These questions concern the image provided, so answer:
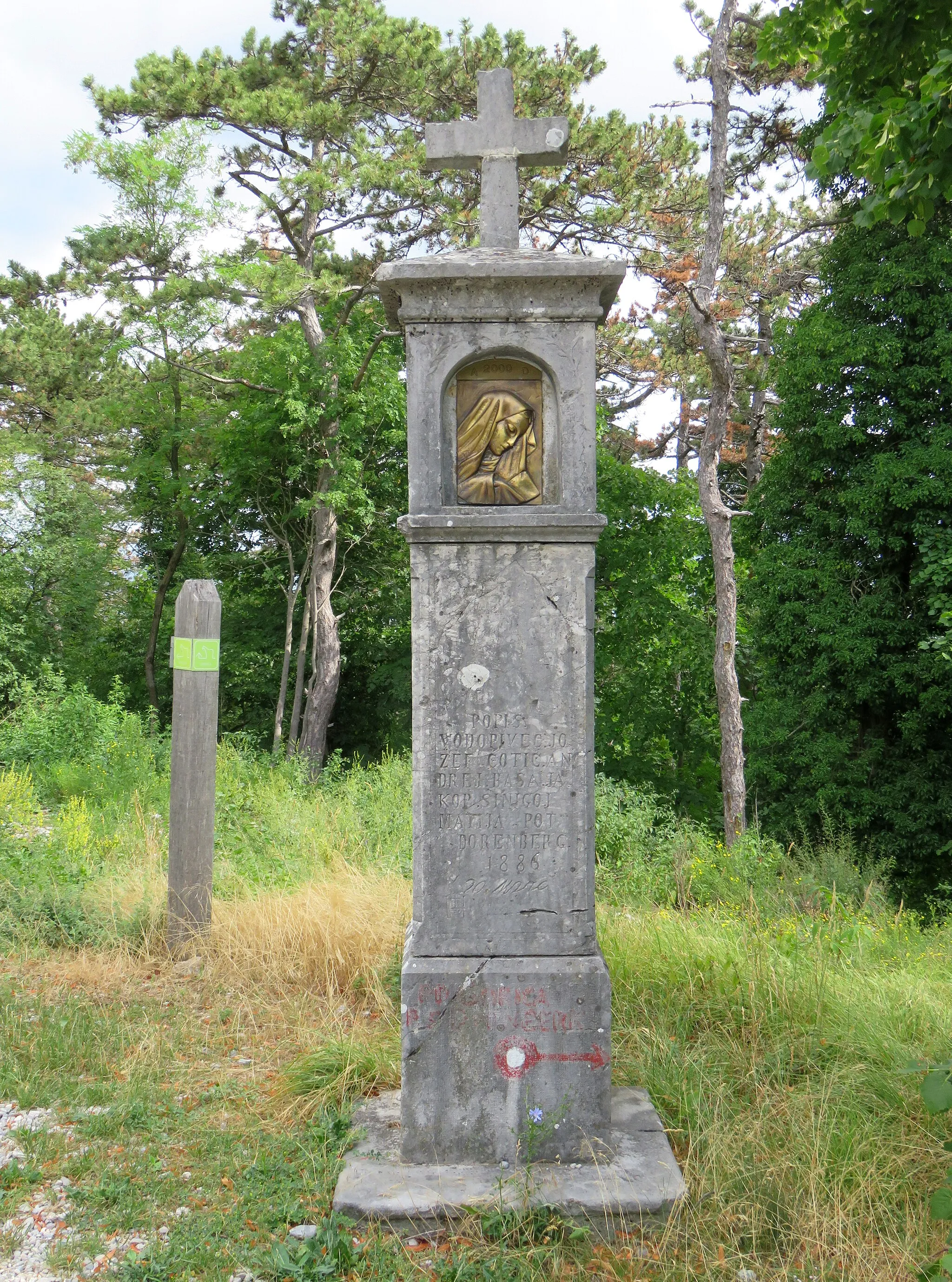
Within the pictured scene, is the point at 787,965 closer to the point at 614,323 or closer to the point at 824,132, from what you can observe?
the point at 824,132

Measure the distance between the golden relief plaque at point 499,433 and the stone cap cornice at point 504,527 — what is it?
0.11 m

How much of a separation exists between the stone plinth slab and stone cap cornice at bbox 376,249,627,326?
2.25m

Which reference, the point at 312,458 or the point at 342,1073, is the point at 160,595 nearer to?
the point at 312,458

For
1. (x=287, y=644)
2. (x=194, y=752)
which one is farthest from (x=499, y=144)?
(x=287, y=644)

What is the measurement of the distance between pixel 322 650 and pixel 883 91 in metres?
11.9

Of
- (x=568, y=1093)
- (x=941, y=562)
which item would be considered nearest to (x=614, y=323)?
(x=941, y=562)

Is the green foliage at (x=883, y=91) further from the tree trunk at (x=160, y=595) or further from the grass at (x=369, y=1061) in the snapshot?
the tree trunk at (x=160, y=595)

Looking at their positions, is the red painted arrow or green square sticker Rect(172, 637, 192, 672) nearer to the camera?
the red painted arrow

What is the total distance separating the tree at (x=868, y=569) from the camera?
36.7 ft

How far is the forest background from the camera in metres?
11.6

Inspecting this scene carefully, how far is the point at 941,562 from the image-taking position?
10.6 metres

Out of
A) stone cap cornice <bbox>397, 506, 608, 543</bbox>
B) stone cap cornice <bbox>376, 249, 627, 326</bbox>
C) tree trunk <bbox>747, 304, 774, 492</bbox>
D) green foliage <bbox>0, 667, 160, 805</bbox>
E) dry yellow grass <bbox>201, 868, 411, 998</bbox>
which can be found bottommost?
dry yellow grass <bbox>201, 868, 411, 998</bbox>

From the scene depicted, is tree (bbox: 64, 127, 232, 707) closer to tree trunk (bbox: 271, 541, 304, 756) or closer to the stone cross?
tree trunk (bbox: 271, 541, 304, 756)

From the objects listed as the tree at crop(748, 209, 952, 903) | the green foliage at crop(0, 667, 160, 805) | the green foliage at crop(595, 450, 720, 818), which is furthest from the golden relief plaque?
the green foliage at crop(595, 450, 720, 818)
